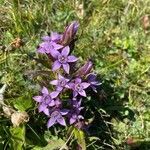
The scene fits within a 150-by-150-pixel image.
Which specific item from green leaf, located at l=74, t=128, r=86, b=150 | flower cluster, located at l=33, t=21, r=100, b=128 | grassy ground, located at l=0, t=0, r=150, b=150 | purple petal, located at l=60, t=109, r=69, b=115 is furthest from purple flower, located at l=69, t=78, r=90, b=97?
grassy ground, located at l=0, t=0, r=150, b=150

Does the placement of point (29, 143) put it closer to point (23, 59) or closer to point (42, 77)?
point (42, 77)

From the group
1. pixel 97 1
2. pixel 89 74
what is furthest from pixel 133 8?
pixel 89 74

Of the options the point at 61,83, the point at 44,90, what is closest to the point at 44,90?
the point at 44,90

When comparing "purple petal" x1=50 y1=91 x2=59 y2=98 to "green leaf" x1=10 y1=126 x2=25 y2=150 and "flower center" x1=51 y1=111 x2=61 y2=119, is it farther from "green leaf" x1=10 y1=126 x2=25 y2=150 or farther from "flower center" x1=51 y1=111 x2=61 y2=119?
"green leaf" x1=10 y1=126 x2=25 y2=150

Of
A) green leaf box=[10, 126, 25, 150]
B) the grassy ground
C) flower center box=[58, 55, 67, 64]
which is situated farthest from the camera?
the grassy ground

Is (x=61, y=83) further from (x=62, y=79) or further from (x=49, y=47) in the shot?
(x=49, y=47)

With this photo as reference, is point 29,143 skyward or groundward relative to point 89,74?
groundward
